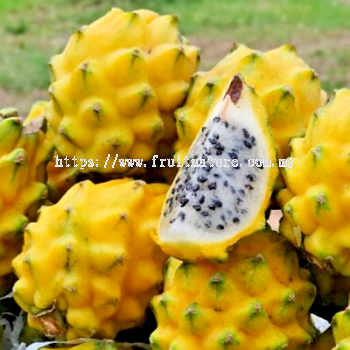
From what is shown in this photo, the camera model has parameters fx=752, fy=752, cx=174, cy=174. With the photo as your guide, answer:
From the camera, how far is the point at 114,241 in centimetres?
131

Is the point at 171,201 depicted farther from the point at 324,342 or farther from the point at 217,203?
the point at 324,342

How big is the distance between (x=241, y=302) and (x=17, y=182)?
53 cm

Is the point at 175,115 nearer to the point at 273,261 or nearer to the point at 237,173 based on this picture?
Answer: the point at 237,173

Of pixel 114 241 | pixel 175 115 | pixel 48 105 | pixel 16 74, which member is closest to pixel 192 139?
pixel 175 115

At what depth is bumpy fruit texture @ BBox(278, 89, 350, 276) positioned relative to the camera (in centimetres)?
115

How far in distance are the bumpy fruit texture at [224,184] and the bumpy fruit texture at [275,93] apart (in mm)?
62

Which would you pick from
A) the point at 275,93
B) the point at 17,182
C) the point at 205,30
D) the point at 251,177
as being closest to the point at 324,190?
the point at 251,177

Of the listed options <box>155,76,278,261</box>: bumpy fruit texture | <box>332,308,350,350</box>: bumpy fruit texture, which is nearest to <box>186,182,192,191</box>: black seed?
<box>155,76,278,261</box>: bumpy fruit texture

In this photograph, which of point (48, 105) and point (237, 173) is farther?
point (48, 105)

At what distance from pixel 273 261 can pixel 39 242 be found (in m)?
0.41

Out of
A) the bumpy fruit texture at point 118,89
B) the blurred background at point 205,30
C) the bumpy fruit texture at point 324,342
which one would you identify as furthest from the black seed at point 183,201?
the blurred background at point 205,30

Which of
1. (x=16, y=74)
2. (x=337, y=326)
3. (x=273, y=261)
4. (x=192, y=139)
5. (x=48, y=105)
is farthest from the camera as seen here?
(x=16, y=74)

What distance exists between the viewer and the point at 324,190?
3.77 feet

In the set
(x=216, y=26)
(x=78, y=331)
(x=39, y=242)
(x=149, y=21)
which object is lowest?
(x=216, y=26)
